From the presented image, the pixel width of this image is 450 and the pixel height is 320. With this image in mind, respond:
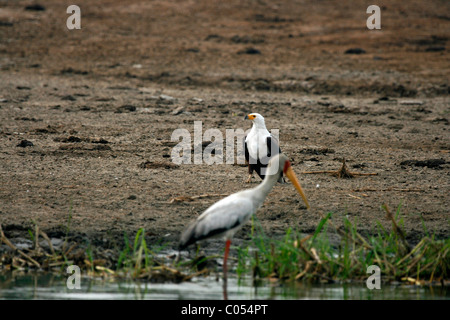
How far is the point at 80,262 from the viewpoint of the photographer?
6.47 m

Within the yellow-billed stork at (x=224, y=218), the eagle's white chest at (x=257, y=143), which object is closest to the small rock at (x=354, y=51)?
the eagle's white chest at (x=257, y=143)

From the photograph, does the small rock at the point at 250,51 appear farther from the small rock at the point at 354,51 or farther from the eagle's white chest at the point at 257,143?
the eagle's white chest at the point at 257,143

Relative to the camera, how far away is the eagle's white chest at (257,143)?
30.0ft

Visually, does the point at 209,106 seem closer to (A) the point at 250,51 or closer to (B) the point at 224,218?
(A) the point at 250,51

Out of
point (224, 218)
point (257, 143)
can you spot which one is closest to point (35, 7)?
point (257, 143)

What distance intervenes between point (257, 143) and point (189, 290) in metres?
3.54

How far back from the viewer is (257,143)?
9258mm

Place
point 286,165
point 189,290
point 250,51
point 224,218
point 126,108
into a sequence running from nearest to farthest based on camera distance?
point 189,290
point 224,218
point 286,165
point 126,108
point 250,51

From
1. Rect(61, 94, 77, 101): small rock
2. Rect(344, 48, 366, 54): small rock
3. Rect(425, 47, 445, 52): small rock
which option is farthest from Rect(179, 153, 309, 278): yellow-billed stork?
Rect(425, 47, 445, 52): small rock

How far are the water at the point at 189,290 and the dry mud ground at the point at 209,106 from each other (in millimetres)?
766

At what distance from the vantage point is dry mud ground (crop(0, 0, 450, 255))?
27.0 feet

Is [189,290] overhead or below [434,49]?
below

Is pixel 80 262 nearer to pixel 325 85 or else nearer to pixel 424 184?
pixel 424 184
